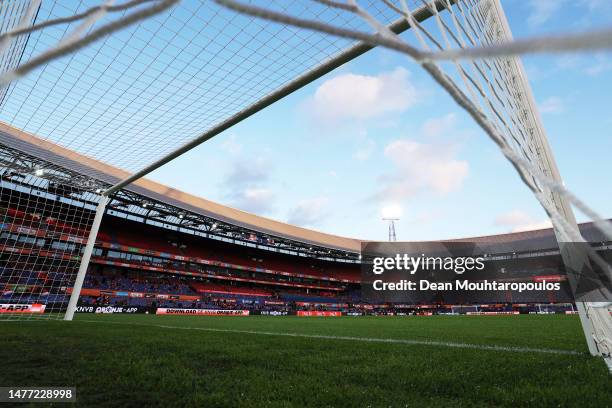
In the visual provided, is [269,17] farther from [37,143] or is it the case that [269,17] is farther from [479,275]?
[479,275]

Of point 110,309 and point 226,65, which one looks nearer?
point 226,65

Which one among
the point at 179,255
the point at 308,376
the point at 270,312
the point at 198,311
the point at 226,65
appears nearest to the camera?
the point at 308,376

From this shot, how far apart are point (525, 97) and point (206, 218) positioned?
2993cm

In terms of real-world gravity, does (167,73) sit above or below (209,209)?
below

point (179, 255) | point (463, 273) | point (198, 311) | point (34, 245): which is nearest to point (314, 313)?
point (198, 311)

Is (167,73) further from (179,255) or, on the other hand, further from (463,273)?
(463,273)

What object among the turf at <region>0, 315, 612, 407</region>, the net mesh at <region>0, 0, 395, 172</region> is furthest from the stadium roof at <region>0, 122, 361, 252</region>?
the turf at <region>0, 315, 612, 407</region>

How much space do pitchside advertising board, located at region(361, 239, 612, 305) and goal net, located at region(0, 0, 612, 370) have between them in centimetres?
4418

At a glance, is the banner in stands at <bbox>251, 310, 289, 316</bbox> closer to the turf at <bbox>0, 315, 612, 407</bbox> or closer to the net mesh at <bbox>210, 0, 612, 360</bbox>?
the turf at <bbox>0, 315, 612, 407</bbox>

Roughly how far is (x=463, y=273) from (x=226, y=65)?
53.5 meters

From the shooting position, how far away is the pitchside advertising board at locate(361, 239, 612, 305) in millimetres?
43531

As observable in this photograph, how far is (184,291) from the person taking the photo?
32.5m

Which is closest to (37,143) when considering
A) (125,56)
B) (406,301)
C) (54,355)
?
(125,56)

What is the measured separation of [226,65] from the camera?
5.98 metres
